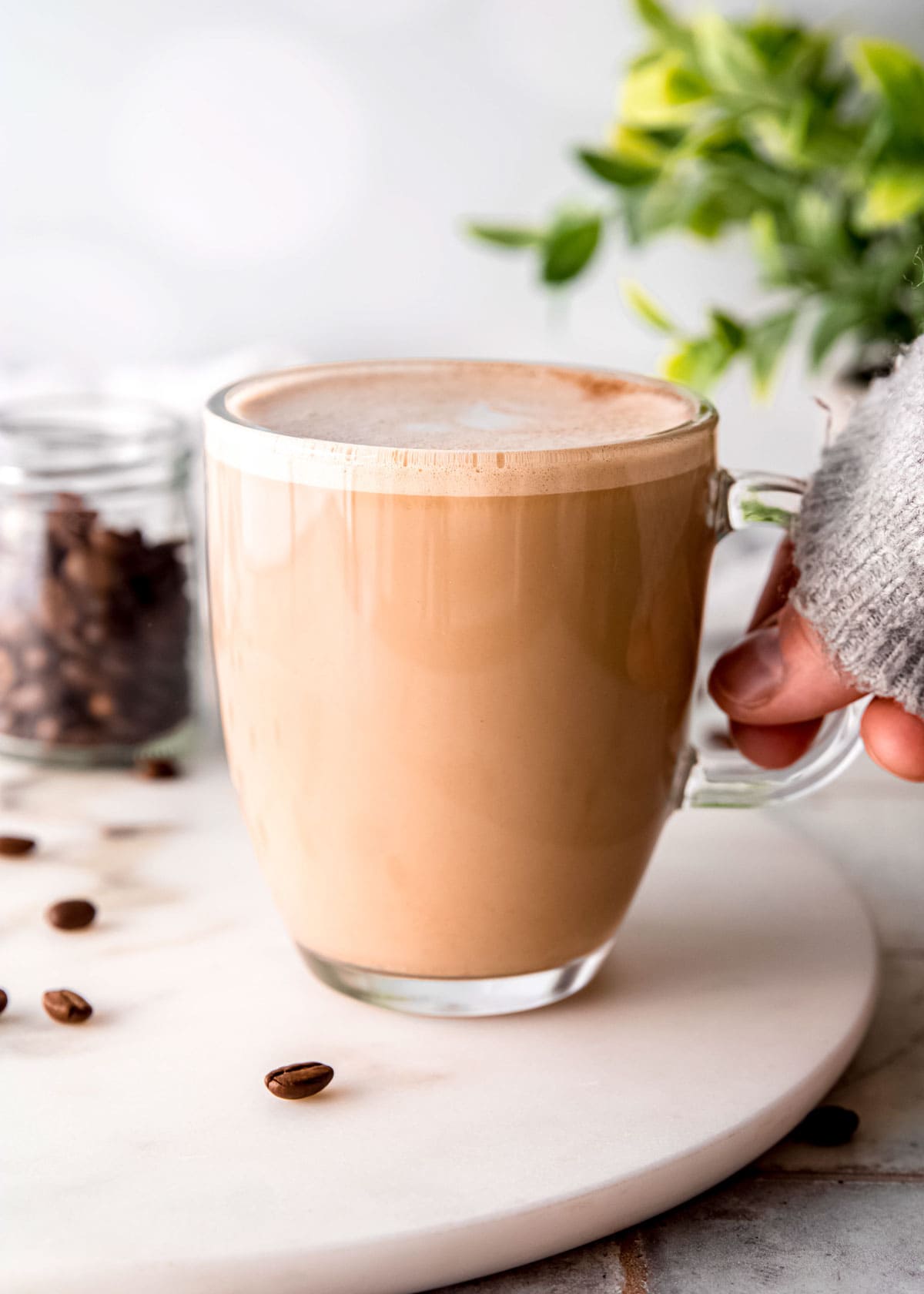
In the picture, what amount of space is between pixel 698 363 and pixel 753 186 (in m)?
0.32

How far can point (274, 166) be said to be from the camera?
165 centimetres

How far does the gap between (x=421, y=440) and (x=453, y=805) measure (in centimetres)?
16

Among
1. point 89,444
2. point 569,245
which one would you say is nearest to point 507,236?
point 569,245

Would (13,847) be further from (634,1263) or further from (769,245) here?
(769,245)

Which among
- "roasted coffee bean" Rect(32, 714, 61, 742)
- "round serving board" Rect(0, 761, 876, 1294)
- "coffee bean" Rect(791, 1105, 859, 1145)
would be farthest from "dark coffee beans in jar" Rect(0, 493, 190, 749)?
"coffee bean" Rect(791, 1105, 859, 1145)

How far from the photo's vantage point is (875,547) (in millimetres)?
582

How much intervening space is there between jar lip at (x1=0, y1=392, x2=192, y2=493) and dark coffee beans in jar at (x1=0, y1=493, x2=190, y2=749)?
0.09 feet

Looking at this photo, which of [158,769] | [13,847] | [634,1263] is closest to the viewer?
[634,1263]

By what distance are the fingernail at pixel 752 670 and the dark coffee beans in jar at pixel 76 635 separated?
44cm

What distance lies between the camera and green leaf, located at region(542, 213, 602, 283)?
1.43 meters

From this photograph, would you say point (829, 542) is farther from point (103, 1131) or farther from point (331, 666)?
point (103, 1131)

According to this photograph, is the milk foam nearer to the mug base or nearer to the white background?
the mug base

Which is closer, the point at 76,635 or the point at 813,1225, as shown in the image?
the point at 813,1225

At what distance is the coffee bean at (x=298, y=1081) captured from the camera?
567 mm
